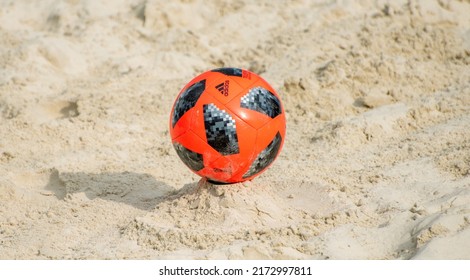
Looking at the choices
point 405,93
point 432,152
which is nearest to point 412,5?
point 405,93

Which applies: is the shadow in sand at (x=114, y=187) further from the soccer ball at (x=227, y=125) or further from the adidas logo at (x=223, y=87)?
the adidas logo at (x=223, y=87)

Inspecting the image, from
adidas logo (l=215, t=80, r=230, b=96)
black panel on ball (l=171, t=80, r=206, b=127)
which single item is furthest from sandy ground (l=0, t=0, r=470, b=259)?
adidas logo (l=215, t=80, r=230, b=96)

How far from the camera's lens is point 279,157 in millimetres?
6609

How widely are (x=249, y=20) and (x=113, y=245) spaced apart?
14.7ft

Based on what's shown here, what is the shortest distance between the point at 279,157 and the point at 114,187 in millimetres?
1480

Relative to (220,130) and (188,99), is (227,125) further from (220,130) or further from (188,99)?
(188,99)

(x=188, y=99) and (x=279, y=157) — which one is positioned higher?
(x=188, y=99)

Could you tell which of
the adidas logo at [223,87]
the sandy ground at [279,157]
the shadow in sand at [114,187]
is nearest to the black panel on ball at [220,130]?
the adidas logo at [223,87]

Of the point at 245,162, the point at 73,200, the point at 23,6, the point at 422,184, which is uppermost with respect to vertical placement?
the point at 245,162

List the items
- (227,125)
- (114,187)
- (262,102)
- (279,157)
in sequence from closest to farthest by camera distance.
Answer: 1. (227,125)
2. (262,102)
3. (114,187)
4. (279,157)

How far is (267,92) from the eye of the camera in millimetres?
5281

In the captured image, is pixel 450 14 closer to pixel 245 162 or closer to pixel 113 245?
pixel 245 162

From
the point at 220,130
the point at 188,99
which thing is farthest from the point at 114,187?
the point at 220,130

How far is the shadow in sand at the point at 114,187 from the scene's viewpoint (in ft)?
19.7
